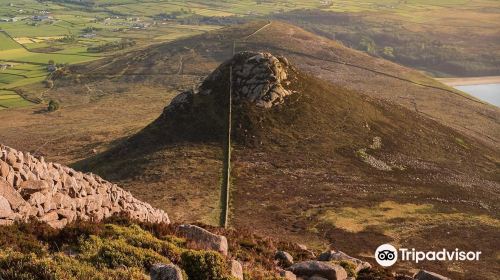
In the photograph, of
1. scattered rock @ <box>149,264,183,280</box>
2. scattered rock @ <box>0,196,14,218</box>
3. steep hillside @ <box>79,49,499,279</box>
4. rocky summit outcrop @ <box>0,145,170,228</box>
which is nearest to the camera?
scattered rock @ <box>149,264,183,280</box>

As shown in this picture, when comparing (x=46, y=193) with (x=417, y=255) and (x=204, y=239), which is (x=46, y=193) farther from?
(x=417, y=255)

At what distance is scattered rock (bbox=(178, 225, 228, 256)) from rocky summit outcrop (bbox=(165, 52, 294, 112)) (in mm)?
58070

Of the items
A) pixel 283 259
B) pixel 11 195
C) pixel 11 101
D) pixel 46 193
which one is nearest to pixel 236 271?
pixel 283 259

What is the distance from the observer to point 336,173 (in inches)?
2766

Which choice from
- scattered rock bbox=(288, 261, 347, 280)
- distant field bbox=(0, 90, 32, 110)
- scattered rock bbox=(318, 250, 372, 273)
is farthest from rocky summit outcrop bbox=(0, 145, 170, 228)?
distant field bbox=(0, 90, 32, 110)

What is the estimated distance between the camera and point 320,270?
1002 inches

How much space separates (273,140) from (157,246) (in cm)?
5739

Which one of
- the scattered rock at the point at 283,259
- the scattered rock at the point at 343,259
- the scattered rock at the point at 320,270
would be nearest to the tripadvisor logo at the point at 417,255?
the scattered rock at the point at 343,259

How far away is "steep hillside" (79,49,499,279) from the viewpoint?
5481 cm

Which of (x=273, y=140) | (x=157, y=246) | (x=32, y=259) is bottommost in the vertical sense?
(x=273, y=140)

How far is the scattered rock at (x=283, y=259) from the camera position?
2890cm

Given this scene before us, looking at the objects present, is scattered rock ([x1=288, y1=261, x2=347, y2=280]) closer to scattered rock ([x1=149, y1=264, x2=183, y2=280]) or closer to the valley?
the valley

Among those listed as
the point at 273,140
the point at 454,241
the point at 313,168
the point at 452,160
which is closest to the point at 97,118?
the point at 273,140

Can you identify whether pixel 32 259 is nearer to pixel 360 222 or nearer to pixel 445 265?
pixel 445 265
